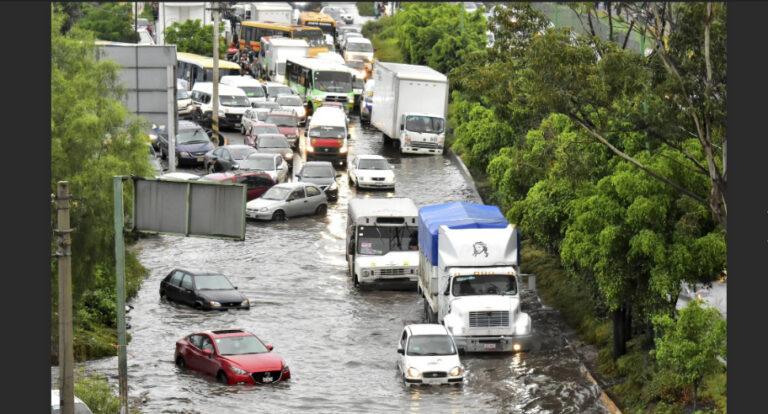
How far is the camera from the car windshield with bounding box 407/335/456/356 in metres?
31.2

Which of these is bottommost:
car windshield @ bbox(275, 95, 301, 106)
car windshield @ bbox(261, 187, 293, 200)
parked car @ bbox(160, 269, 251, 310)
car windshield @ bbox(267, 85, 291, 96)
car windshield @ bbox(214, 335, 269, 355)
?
parked car @ bbox(160, 269, 251, 310)

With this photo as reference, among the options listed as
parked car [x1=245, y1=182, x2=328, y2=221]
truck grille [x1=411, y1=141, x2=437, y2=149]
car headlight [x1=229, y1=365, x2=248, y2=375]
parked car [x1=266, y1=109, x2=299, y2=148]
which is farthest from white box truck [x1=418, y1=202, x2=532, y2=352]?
parked car [x1=266, y1=109, x2=299, y2=148]

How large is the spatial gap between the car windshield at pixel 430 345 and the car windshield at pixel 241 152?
27.4 meters

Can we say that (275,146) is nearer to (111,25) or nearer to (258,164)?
(258,164)

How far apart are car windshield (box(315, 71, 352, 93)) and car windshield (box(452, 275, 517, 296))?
42443 mm

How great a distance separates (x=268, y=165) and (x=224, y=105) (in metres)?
17.1

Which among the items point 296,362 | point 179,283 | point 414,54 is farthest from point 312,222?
point 414,54

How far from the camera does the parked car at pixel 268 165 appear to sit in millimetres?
54312

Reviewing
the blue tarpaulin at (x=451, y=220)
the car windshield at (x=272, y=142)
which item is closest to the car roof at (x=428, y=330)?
the blue tarpaulin at (x=451, y=220)

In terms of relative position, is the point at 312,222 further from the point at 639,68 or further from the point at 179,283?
the point at 639,68

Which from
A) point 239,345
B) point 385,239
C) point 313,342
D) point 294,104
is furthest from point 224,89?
point 239,345

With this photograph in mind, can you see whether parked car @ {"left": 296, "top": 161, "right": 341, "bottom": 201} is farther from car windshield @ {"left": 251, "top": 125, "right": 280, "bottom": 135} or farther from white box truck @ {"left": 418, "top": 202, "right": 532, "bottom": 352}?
white box truck @ {"left": 418, "top": 202, "right": 532, "bottom": 352}

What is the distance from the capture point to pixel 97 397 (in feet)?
88.1

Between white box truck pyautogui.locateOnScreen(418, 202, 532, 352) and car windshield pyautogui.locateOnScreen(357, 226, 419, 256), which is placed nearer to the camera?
white box truck pyautogui.locateOnScreen(418, 202, 532, 352)
